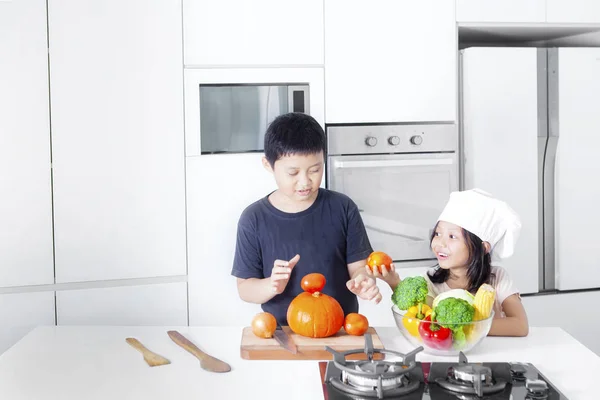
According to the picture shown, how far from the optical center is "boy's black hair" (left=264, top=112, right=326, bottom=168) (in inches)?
78.8

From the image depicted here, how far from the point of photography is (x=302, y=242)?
7.06 feet

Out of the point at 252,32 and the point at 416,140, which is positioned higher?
the point at 252,32

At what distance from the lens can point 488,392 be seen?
1.30m

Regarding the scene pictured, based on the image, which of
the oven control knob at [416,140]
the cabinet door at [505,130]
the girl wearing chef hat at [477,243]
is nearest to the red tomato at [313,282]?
the girl wearing chef hat at [477,243]

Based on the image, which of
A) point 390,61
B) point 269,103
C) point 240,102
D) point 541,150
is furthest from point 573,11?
point 240,102

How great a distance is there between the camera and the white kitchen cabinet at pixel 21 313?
2.81m

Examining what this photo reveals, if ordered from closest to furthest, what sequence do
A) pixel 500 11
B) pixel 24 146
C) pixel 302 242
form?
pixel 302 242 < pixel 24 146 < pixel 500 11

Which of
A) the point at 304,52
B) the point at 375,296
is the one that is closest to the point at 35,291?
the point at 304,52

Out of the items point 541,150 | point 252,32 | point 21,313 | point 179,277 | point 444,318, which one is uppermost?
point 252,32

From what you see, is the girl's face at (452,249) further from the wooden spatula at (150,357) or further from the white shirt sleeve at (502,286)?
→ the wooden spatula at (150,357)

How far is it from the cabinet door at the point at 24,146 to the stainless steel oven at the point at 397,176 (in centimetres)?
114

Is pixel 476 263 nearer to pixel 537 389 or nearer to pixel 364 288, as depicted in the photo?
pixel 364 288

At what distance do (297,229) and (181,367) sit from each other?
720mm

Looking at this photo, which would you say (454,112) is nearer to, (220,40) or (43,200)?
(220,40)
